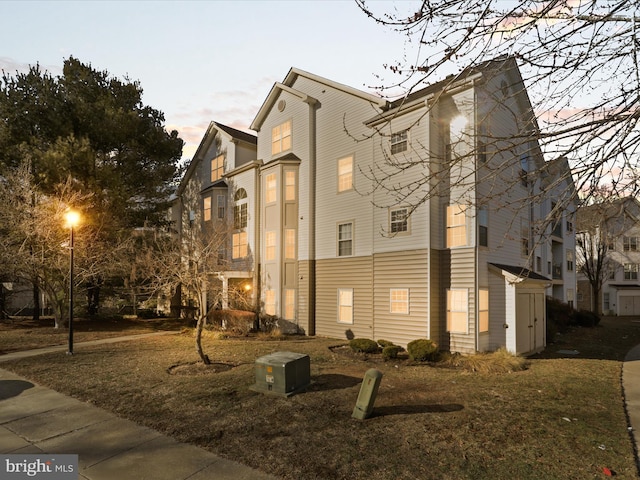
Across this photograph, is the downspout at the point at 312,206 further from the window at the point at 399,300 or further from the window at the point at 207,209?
the window at the point at 207,209

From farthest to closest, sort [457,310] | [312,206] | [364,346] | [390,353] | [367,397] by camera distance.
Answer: [312,206]
[457,310]
[364,346]
[390,353]
[367,397]

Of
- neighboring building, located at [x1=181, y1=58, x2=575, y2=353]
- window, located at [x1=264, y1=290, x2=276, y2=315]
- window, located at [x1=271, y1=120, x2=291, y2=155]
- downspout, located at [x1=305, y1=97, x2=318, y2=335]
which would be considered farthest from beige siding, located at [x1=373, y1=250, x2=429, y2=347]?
window, located at [x1=271, y1=120, x2=291, y2=155]

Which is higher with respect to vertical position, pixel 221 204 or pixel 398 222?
pixel 221 204

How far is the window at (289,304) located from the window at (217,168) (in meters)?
11.2

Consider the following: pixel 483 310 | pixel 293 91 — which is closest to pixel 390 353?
pixel 483 310

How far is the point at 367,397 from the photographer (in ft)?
26.5

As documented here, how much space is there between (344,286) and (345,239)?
243 cm

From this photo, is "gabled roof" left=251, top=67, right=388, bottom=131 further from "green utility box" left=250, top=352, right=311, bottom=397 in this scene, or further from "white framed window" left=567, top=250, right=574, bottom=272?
"white framed window" left=567, top=250, right=574, bottom=272

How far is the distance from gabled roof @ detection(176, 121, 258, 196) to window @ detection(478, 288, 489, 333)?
1871cm

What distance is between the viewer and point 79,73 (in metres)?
26.4

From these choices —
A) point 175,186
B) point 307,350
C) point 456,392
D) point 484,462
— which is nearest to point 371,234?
point 307,350

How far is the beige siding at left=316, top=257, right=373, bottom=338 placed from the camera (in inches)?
738

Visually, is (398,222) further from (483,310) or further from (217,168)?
(217,168)

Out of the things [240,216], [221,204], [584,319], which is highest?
[221,204]
